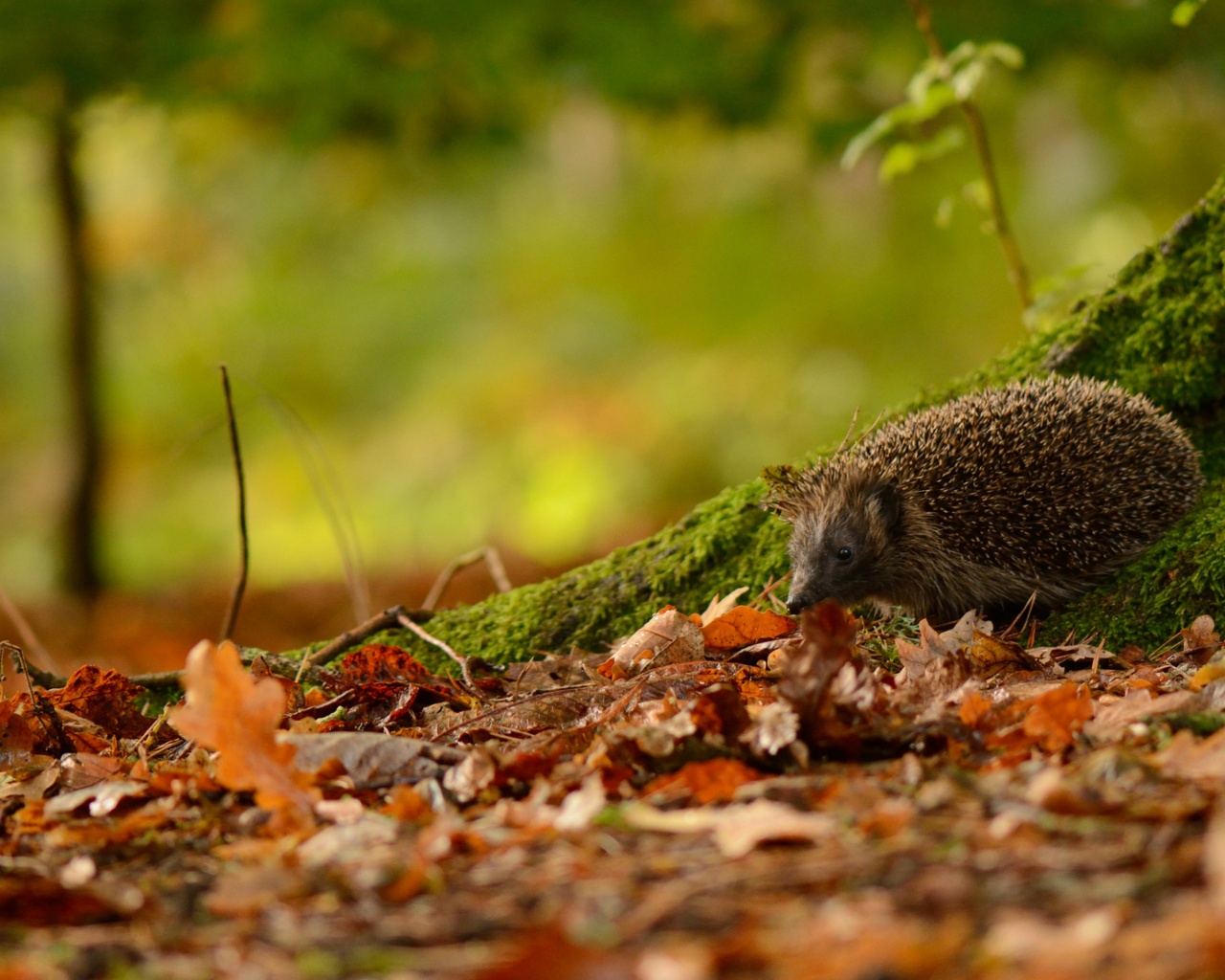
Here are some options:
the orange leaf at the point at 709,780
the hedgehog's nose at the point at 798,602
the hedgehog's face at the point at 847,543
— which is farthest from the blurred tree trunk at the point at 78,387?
the orange leaf at the point at 709,780

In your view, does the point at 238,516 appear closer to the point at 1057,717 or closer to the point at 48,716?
the point at 48,716

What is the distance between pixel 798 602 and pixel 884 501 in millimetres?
873

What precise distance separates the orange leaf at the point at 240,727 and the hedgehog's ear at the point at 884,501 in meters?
3.19

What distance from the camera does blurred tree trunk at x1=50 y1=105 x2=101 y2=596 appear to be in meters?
14.3

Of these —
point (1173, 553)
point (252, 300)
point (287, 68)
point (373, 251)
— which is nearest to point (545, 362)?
point (373, 251)

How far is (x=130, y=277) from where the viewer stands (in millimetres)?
19812

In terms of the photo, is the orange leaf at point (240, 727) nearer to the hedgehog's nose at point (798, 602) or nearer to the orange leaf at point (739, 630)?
the orange leaf at point (739, 630)

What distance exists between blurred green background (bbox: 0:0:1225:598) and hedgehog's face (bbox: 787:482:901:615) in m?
6.54

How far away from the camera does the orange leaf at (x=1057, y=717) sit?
9.31ft

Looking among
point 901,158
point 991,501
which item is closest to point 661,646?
point 991,501

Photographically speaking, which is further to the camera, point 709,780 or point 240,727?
point 240,727

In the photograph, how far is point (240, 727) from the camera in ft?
9.32

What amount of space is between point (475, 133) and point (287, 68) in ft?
6.67

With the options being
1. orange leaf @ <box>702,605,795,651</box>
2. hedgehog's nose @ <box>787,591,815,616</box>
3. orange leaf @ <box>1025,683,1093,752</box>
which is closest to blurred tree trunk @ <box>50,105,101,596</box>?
hedgehog's nose @ <box>787,591,815,616</box>
